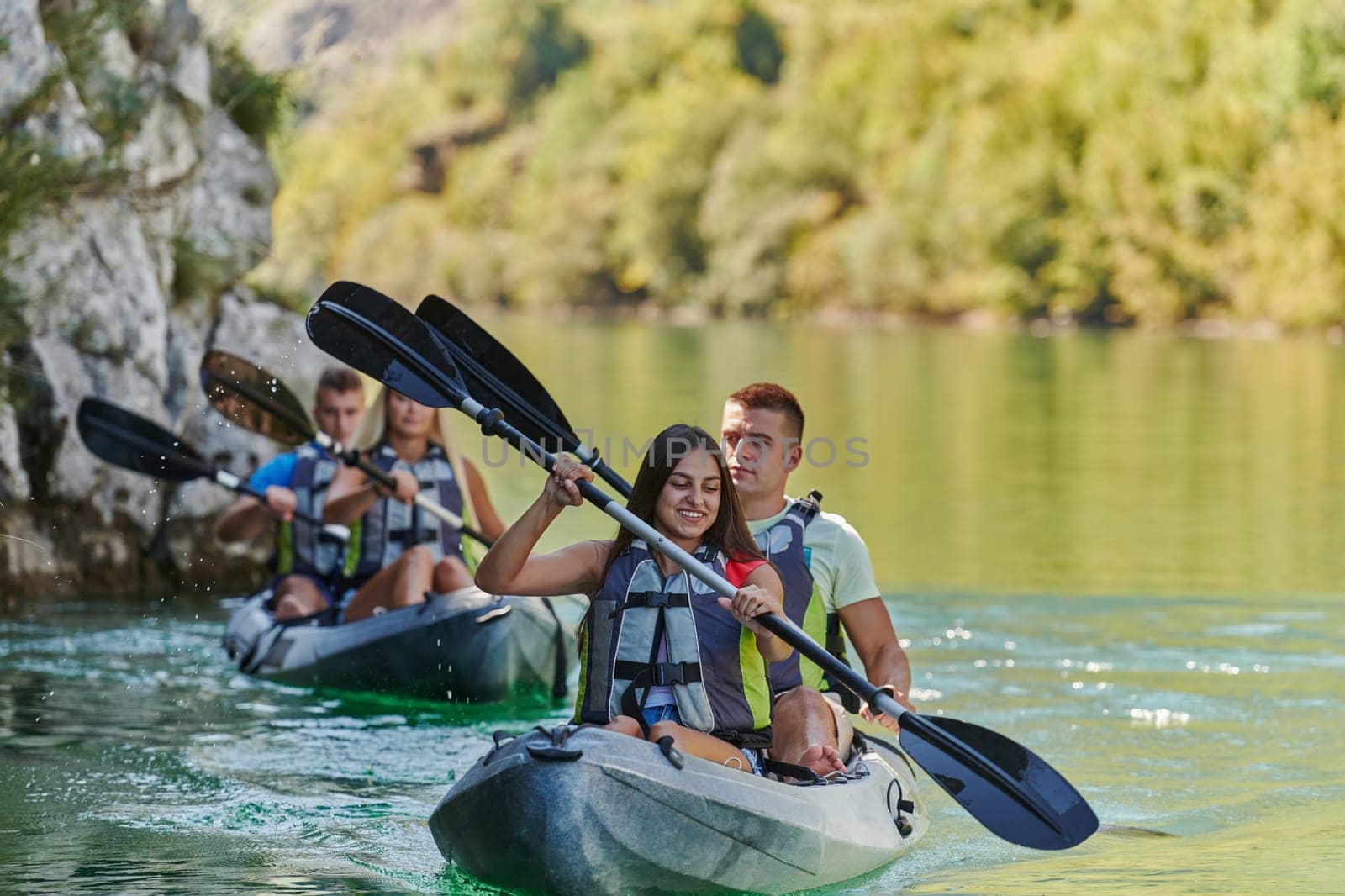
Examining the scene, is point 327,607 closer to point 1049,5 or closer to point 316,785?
point 316,785

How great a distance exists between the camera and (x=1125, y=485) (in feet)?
55.2

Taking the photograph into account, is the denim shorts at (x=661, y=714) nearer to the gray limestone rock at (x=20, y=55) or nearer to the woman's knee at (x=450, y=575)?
the woman's knee at (x=450, y=575)

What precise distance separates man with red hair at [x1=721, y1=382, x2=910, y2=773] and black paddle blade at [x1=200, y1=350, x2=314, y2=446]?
3.94 metres

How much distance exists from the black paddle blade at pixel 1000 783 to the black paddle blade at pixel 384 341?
1689 mm

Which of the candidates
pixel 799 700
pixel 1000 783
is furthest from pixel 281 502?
pixel 1000 783

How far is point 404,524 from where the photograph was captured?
8.99m

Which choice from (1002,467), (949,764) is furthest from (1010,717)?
(1002,467)

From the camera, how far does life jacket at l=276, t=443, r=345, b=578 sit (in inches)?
361

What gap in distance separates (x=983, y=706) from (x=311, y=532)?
9.88ft

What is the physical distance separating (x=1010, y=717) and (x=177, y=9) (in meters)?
6.64

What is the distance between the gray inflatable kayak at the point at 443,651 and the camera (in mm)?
8430

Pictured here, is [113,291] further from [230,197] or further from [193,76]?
[230,197]

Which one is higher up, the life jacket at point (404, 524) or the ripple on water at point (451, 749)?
the life jacket at point (404, 524)

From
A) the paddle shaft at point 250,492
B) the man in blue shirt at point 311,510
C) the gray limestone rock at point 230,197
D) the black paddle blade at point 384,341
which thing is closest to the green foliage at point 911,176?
the gray limestone rock at point 230,197
